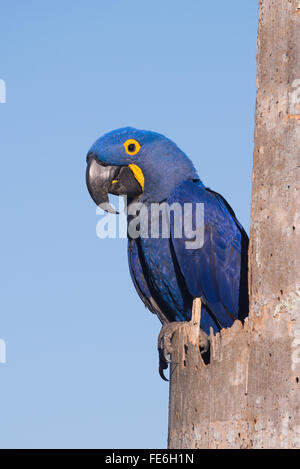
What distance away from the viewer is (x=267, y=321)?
367 cm

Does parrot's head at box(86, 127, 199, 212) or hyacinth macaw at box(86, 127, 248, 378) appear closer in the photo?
hyacinth macaw at box(86, 127, 248, 378)

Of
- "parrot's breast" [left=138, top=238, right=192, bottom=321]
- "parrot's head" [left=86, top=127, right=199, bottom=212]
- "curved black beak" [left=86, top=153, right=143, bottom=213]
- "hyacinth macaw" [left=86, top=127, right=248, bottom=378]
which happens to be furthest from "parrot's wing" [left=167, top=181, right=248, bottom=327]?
"curved black beak" [left=86, top=153, right=143, bottom=213]

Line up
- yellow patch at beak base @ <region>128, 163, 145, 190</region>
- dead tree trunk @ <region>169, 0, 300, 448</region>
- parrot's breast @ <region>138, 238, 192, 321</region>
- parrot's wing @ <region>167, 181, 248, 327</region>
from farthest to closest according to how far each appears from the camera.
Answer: yellow patch at beak base @ <region>128, 163, 145, 190</region>
parrot's breast @ <region>138, 238, 192, 321</region>
parrot's wing @ <region>167, 181, 248, 327</region>
dead tree trunk @ <region>169, 0, 300, 448</region>

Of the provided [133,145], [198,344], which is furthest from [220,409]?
[133,145]

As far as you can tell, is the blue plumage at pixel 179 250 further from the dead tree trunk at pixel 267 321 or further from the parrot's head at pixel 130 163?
the dead tree trunk at pixel 267 321

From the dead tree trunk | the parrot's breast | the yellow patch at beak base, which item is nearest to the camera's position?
the dead tree trunk

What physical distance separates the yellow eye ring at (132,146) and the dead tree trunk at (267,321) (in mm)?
2928

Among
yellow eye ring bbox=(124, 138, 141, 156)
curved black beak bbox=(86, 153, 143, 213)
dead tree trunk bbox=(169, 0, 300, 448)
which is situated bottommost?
dead tree trunk bbox=(169, 0, 300, 448)

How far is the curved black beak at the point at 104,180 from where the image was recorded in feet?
22.8

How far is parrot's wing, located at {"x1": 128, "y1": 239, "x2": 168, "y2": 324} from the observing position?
692 cm

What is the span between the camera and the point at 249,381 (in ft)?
12.0

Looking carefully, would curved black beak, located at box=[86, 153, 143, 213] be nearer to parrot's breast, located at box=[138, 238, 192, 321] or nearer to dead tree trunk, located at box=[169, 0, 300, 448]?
parrot's breast, located at box=[138, 238, 192, 321]

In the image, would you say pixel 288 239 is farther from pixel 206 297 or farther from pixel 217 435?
pixel 206 297

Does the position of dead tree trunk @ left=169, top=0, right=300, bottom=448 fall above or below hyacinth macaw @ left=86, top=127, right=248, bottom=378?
below
